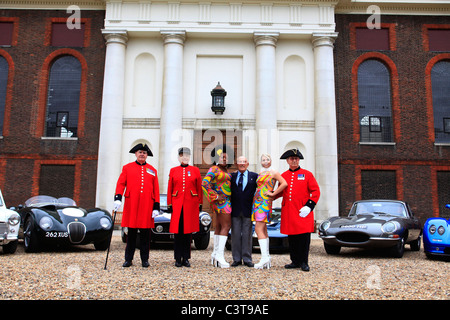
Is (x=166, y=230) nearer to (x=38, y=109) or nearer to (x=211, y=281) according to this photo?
(x=211, y=281)

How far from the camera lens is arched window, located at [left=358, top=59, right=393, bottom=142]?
18.5 m

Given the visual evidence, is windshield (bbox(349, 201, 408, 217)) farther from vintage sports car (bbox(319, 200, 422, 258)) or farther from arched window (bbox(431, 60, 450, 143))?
arched window (bbox(431, 60, 450, 143))

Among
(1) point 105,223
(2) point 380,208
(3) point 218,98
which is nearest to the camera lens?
(1) point 105,223

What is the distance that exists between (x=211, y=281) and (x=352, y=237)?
443 centimetres

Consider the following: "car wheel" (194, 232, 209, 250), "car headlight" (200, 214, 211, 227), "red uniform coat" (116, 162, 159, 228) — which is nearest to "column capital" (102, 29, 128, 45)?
"car headlight" (200, 214, 211, 227)

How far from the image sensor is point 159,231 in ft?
30.5

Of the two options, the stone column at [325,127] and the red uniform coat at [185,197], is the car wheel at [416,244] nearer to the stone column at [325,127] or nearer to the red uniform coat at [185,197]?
the red uniform coat at [185,197]

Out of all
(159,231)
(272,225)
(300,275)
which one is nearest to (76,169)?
(159,231)

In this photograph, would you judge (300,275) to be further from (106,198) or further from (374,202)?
(106,198)

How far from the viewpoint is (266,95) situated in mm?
17453

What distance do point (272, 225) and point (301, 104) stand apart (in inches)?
393

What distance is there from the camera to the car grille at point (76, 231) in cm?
818

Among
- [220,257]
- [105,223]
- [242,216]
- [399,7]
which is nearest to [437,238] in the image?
[242,216]
